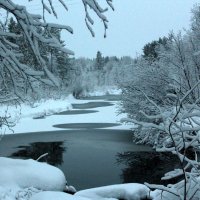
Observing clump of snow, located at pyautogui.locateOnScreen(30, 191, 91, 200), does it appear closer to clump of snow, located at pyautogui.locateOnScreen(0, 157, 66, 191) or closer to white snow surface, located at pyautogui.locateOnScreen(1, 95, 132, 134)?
clump of snow, located at pyautogui.locateOnScreen(0, 157, 66, 191)

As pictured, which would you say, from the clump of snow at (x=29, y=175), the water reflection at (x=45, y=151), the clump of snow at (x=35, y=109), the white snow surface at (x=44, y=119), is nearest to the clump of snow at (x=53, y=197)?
the clump of snow at (x=29, y=175)

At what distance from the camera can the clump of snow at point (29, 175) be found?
8.58 meters

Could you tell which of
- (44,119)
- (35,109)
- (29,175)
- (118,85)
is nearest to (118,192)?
(29,175)

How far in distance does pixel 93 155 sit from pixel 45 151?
8.53 ft

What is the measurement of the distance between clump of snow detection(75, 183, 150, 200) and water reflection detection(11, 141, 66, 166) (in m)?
5.66

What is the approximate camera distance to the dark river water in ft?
43.3

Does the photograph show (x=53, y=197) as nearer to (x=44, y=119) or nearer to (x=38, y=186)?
(x=38, y=186)

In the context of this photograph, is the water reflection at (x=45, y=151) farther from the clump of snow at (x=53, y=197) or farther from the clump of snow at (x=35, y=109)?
the clump of snow at (x=35, y=109)

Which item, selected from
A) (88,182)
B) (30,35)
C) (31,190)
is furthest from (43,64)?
(88,182)

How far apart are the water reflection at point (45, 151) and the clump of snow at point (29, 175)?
5344 mm

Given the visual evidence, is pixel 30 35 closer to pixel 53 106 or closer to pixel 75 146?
pixel 75 146

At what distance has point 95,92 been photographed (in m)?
82.4

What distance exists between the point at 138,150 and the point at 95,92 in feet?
210

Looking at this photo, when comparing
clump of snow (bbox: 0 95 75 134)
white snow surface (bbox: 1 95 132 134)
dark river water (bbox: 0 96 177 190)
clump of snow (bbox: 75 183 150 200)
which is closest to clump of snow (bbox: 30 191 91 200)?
clump of snow (bbox: 75 183 150 200)
